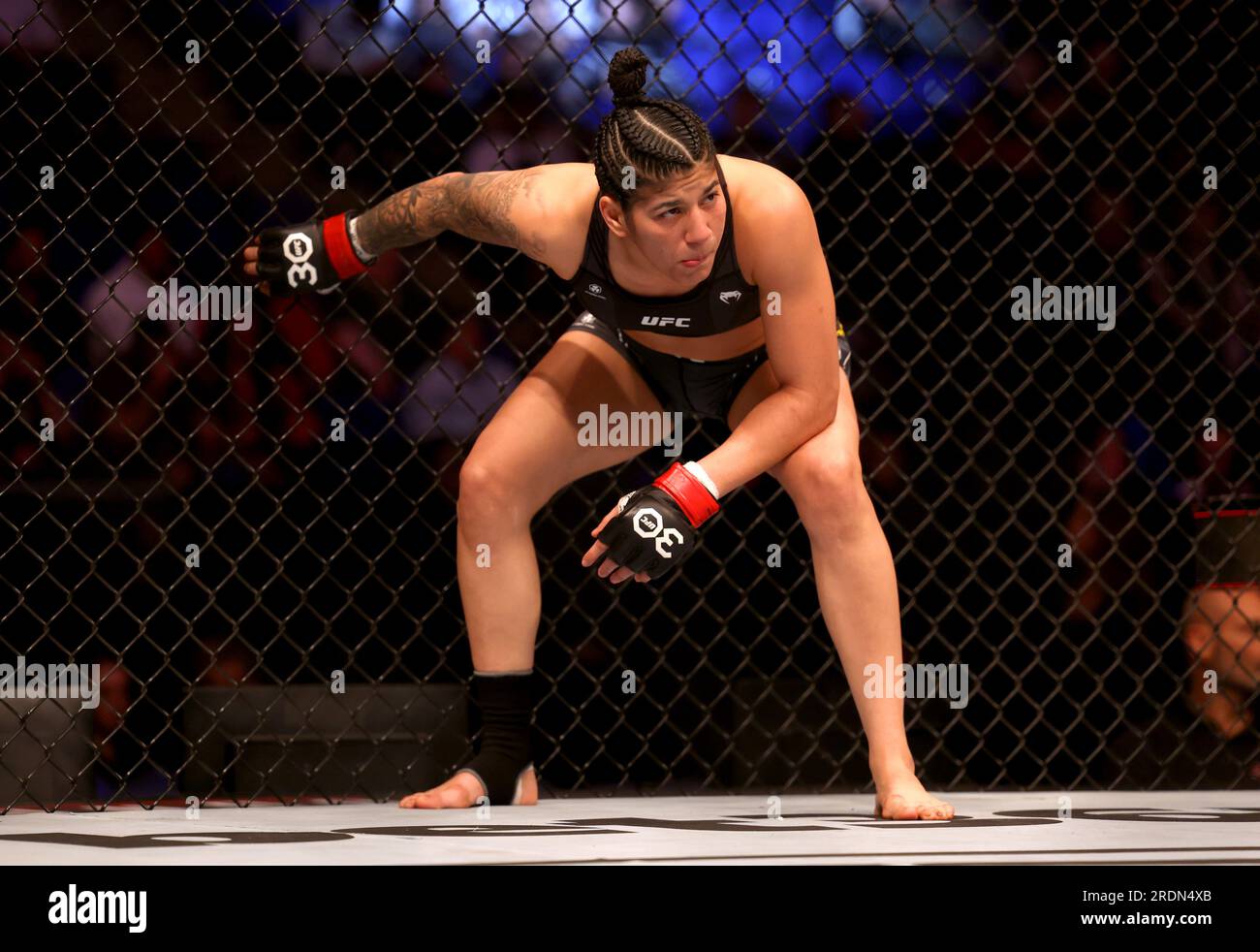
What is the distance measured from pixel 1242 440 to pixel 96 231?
2283mm

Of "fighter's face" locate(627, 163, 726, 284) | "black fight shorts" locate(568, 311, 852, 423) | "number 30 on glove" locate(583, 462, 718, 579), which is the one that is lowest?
"number 30 on glove" locate(583, 462, 718, 579)

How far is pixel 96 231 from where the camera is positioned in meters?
2.82

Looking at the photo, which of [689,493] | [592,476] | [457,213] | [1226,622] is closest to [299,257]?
[457,213]

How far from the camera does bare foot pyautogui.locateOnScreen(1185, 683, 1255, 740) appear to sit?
112 inches

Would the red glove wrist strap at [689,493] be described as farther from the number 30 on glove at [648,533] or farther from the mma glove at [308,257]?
the mma glove at [308,257]

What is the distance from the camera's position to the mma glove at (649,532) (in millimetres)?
1778

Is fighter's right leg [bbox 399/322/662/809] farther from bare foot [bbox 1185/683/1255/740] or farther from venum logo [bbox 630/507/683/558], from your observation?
bare foot [bbox 1185/683/1255/740]

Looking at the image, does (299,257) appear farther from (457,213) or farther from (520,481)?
(520,481)

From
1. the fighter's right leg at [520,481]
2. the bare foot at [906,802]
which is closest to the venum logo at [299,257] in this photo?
the fighter's right leg at [520,481]

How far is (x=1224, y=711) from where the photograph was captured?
2.88m

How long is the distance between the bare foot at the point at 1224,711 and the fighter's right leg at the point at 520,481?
1.36 meters

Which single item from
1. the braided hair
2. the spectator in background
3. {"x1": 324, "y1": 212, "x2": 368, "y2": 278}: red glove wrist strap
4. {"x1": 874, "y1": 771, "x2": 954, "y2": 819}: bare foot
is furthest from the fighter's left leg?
the spectator in background
